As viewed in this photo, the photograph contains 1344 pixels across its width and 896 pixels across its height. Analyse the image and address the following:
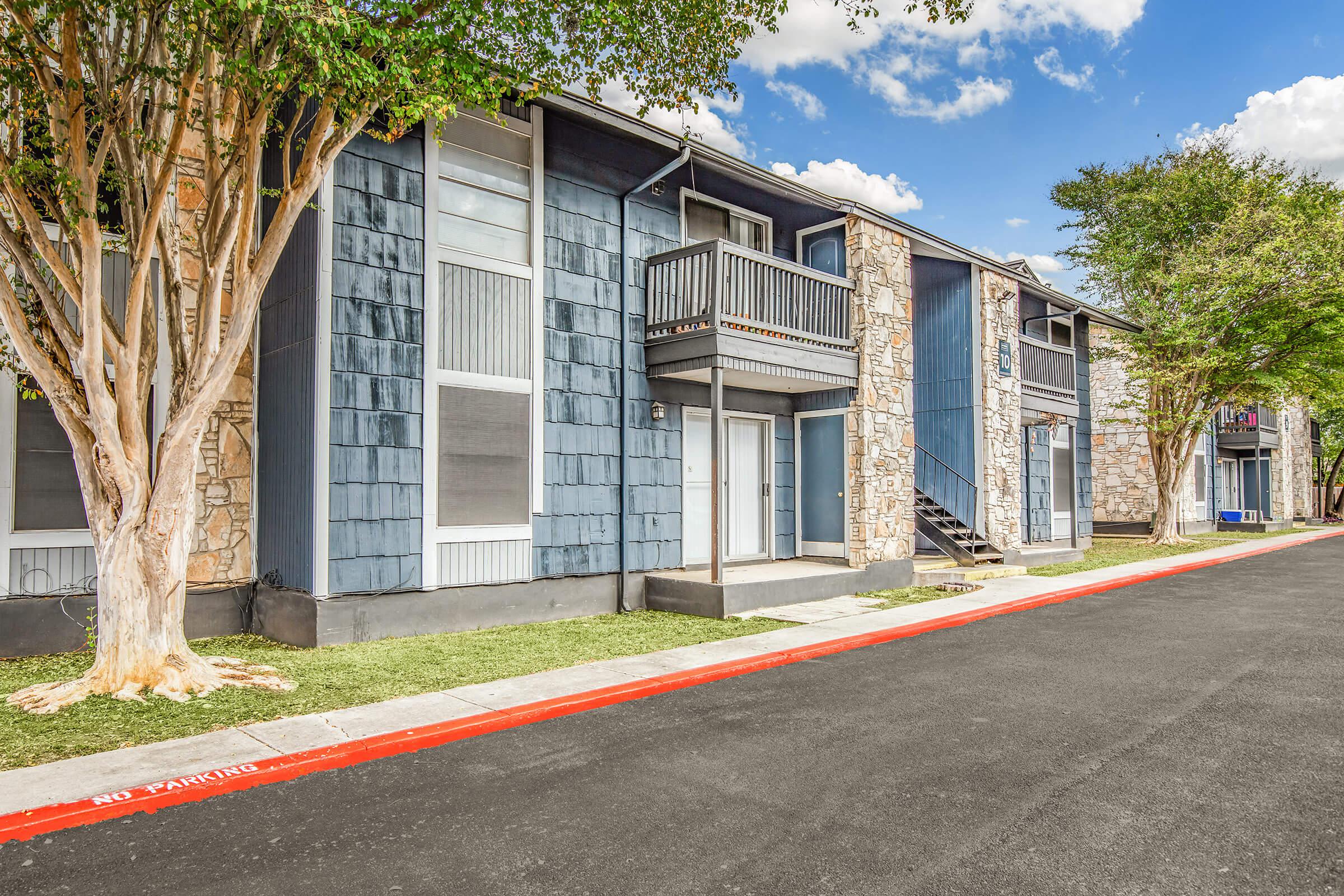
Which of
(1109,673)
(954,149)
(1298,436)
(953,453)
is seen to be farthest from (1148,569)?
(1298,436)

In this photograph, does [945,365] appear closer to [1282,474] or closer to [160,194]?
[160,194]

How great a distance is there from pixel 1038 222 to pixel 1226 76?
5.81m

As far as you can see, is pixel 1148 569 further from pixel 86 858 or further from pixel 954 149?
pixel 954 149

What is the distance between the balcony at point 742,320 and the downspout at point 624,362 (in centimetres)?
36

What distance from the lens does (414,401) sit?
8383 mm

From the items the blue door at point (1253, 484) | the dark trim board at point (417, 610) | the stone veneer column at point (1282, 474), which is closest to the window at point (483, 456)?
the dark trim board at point (417, 610)

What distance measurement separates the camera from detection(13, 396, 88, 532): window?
→ 7.35 metres

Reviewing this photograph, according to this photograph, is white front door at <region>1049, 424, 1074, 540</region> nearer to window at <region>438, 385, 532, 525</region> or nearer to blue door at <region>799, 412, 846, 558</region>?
blue door at <region>799, 412, 846, 558</region>

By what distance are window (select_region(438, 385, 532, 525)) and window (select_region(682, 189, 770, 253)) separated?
3916mm

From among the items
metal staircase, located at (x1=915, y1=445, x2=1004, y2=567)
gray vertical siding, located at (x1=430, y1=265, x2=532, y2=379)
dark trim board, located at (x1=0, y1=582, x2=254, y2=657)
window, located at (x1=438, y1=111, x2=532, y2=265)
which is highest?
window, located at (x1=438, y1=111, x2=532, y2=265)

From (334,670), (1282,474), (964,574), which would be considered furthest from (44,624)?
(1282,474)

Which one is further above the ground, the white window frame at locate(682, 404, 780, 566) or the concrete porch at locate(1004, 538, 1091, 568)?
the white window frame at locate(682, 404, 780, 566)

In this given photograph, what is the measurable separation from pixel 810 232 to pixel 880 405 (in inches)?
122

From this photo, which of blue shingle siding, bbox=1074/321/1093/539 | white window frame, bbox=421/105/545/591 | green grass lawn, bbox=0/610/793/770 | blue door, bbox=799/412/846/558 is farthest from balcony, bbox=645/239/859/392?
blue shingle siding, bbox=1074/321/1093/539
